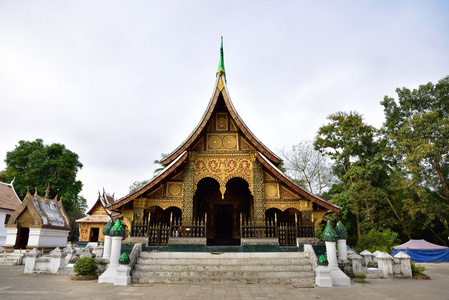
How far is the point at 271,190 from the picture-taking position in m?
11.8

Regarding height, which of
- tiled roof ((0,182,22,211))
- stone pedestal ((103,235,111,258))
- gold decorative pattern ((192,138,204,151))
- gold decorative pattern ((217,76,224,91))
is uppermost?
gold decorative pattern ((217,76,224,91))

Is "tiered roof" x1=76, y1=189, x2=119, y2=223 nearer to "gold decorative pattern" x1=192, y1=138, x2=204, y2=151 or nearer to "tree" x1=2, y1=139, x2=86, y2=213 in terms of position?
"tree" x1=2, y1=139, x2=86, y2=213

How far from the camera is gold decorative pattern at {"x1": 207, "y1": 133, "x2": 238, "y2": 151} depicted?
1230 centimetres

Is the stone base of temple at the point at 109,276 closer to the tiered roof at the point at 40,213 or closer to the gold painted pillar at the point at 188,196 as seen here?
the gold painted pillar at the point at 188,196

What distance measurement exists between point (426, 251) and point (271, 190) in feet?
63.1

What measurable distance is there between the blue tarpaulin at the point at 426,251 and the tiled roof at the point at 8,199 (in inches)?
1245

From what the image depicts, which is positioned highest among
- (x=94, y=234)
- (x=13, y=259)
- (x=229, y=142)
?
(x=229, y=142)

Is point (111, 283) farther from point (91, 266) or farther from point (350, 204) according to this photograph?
point (350, 204)

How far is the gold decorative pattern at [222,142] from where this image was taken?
1230 centimetres

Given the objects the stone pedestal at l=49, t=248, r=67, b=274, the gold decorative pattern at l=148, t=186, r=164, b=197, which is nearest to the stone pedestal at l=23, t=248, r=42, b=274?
the stone pedestal at l=49, t=248, r=67, b=274

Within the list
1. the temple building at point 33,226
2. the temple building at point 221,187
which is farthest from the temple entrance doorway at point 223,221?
the temple building at point 33,226

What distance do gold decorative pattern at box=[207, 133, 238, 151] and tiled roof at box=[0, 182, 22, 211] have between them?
1928cm

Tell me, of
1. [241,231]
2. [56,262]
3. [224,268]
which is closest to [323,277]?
[224,268]

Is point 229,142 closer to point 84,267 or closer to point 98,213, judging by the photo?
point 84,267
